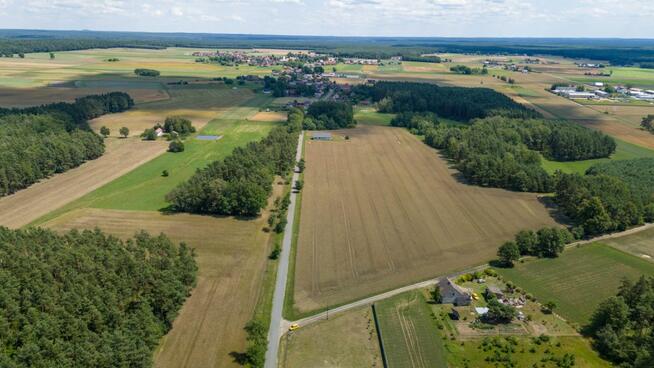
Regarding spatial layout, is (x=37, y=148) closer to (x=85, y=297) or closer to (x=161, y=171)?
(x=161, y=171)

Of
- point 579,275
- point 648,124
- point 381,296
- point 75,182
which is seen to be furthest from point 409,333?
point 648,124

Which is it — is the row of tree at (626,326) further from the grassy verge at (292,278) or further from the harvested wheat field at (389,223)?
the grassy verge at (292,278)

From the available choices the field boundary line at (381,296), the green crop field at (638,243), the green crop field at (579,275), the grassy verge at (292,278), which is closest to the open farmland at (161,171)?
the grassy verge at (292,278)

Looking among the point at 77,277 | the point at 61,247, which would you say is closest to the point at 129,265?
the point at 77,277

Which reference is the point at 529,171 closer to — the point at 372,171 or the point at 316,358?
the point at 372,171

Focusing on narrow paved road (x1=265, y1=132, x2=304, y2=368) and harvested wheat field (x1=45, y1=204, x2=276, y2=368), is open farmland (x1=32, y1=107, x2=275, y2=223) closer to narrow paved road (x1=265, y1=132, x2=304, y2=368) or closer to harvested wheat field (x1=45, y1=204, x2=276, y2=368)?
harvested wheat field (x1=45, y1=204, x2=276, y2=368)
